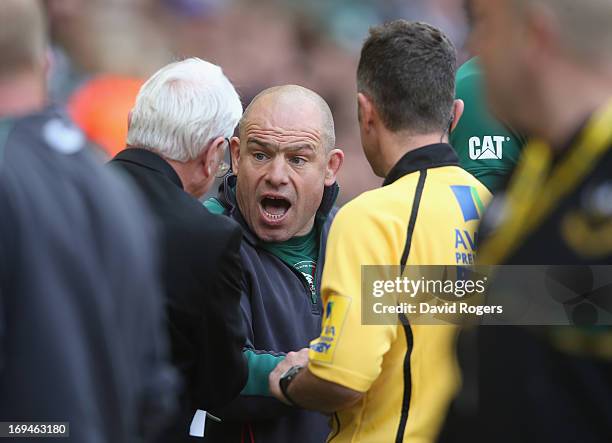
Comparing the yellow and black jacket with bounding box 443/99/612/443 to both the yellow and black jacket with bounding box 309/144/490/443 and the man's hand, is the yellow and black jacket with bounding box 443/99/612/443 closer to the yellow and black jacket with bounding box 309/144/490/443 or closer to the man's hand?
the yellow and black jacket with bounding box 309/144/490/443

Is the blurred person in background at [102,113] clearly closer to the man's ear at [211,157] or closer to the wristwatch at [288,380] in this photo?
the man's ear at [211,157]

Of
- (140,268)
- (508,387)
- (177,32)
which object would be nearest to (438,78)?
(140,268)

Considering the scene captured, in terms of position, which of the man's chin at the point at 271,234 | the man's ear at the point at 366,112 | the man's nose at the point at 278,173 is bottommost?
the man's chin at the point at 271,234

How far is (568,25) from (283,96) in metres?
2.23

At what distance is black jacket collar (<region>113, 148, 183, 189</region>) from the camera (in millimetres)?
2965

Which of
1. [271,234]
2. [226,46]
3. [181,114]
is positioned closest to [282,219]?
[271,234]

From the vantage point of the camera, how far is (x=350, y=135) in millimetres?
6207

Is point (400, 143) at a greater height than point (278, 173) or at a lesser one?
lesser

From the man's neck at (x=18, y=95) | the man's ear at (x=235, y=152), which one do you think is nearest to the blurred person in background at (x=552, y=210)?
the man's neck at (x=18, y=95)

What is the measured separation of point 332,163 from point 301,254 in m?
0.39

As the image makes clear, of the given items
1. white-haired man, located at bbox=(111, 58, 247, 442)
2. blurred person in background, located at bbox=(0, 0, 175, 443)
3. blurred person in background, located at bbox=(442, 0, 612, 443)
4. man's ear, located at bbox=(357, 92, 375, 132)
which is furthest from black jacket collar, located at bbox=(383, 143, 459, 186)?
blurred person in background, located at bbox=(442, 0, 612, 443)

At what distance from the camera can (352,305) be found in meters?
2.62

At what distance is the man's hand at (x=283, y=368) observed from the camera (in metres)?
2.95

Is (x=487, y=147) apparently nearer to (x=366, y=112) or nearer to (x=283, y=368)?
(x=366, y=112)
